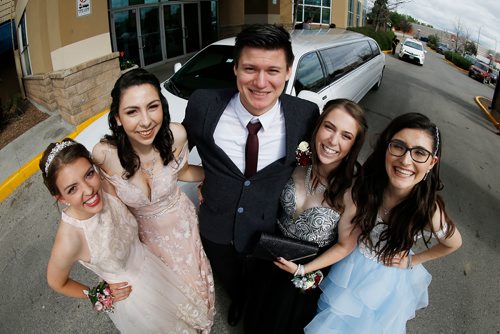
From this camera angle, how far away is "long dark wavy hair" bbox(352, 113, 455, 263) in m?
1.73

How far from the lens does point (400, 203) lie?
183 cm

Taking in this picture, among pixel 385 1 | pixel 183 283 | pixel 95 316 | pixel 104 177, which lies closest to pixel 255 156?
pixel 104 177

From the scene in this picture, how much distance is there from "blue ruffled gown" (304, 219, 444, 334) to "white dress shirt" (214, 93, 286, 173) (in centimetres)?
73

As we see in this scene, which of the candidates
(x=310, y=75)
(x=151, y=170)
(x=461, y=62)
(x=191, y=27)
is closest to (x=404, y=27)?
(x=461, y=62)

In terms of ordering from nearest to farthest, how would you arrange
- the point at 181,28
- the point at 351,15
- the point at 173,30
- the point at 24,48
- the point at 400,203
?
the point at 400,203, the point at 24,48, the point at 173,30, the point at 181,28, the point at 351,15

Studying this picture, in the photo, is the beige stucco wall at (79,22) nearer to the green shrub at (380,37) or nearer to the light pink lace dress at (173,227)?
the light pink lace dress at (173,227)

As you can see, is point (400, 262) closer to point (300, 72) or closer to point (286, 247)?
point (286, 247)

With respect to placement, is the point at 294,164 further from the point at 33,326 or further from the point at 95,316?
the point at 33,326

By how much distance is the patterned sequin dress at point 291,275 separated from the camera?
1.90 meters

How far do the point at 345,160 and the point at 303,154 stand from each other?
0.24 m

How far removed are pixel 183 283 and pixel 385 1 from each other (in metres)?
38.7

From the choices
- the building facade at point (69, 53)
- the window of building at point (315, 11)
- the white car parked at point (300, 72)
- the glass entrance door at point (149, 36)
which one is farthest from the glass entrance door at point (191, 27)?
the window of building at point (315, 11)

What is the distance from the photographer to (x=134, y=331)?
81.6 inches

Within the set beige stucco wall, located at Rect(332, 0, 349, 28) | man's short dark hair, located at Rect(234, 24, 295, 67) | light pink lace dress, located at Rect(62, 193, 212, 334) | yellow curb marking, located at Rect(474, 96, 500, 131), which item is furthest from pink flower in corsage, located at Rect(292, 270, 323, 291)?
beige stucco wall, located at Rect(332, 0, 349, 28)
